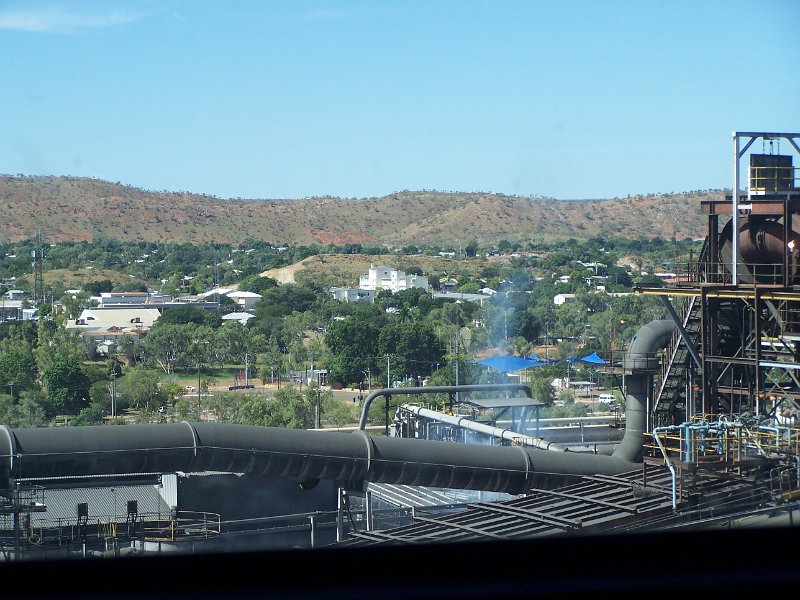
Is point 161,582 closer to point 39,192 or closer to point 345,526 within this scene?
point 345,526

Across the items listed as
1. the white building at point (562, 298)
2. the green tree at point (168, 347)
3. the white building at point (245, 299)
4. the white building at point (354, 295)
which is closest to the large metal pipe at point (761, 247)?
the green tree at point (168, 347)

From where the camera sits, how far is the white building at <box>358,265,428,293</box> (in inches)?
2566

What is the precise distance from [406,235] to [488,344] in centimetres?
6660

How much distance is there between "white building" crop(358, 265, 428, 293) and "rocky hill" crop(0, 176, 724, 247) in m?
27.7

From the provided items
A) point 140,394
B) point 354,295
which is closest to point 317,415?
point 140,394

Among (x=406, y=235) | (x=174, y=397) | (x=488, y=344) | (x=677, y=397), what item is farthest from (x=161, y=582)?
(x=406, y=235)

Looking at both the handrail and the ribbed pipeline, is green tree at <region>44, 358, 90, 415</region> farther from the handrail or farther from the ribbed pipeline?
the ribbed pipeline

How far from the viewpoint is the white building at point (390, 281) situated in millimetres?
65188

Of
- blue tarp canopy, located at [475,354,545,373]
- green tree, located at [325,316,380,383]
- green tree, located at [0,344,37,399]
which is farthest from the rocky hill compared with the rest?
green tree, located at [0,344,37,399]

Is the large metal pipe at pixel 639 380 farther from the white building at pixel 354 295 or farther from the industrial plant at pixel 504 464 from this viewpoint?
the white building at pixel 354 295

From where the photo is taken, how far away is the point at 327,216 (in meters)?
113

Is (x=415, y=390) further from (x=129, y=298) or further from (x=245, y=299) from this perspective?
(x=129, y=298)

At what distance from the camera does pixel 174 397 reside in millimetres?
32062

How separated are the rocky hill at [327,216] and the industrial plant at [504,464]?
7017 cm
